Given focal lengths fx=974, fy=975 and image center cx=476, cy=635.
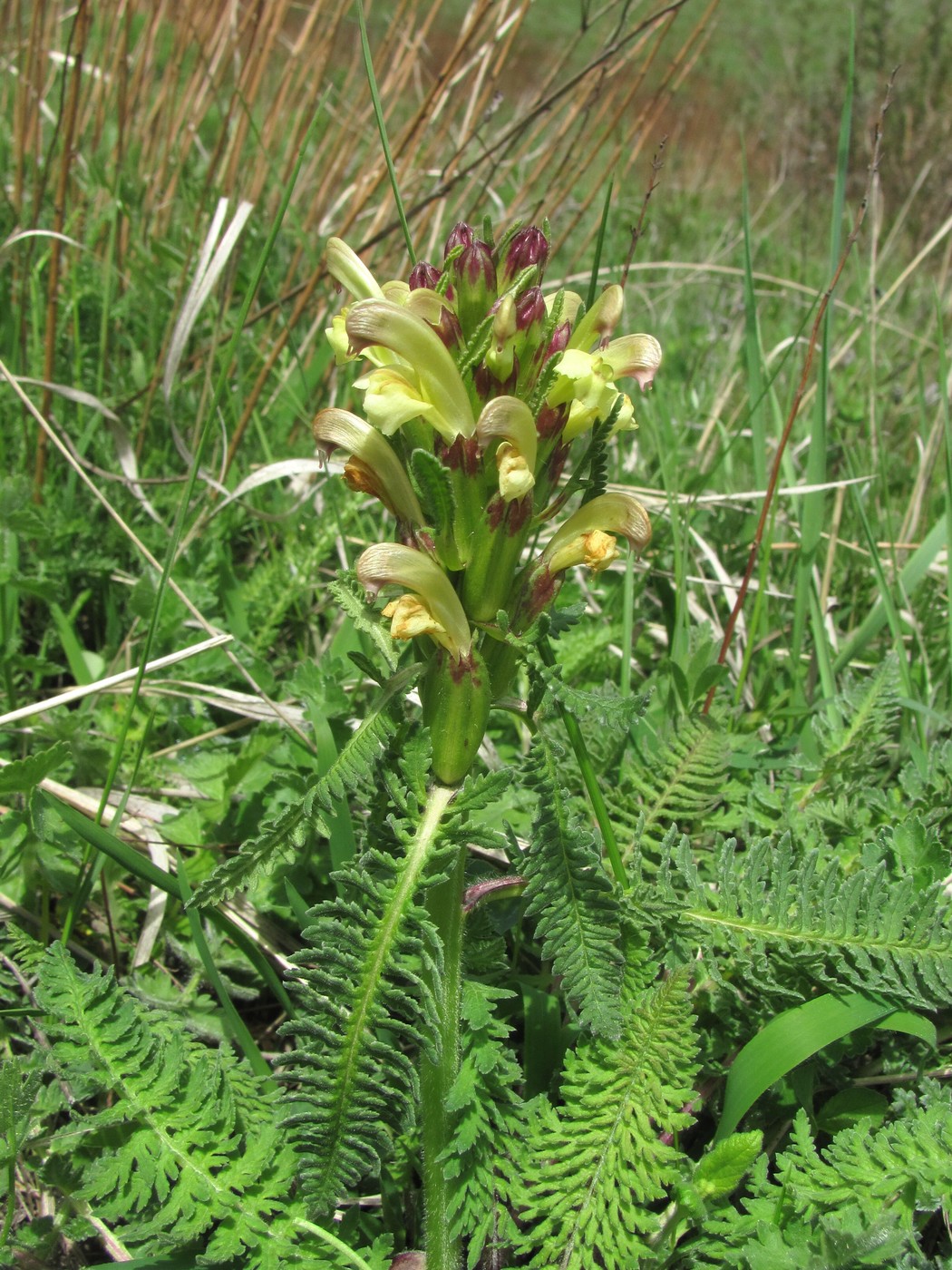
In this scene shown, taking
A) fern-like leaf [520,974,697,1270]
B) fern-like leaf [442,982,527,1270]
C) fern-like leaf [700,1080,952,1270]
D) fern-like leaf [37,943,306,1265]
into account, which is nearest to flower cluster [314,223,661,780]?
fern-like leaf [442,982,527,1270]

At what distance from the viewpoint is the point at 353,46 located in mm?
5383

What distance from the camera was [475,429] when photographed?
116cm

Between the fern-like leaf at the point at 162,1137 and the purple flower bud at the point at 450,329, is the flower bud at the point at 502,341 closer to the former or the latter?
the purple flower bud at the point at 450,329

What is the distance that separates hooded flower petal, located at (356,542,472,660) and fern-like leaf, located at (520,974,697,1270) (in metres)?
0.55

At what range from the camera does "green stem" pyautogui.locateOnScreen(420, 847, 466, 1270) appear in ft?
4.09

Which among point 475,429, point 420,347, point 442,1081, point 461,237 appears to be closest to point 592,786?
point 442,1081

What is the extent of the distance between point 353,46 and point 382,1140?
576 centimetres

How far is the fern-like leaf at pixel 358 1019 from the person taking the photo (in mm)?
1081

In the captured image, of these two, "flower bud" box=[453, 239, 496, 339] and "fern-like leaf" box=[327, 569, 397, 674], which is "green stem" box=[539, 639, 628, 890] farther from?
"flower bud" box=[453, 239, 496, 339]

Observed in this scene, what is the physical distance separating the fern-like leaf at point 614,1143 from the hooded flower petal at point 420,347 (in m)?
0.80

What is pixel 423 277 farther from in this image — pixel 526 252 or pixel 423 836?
pixel 423 836

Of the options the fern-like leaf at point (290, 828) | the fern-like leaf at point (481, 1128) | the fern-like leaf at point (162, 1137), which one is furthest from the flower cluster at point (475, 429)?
the fern-like leaf at point (162, 1137)

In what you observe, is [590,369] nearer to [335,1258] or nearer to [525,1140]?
[525,1140]

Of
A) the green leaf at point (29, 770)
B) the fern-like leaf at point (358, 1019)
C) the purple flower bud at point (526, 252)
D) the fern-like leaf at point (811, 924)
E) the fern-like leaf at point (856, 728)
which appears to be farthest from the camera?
the fern-like leaf at point (856, 728)
